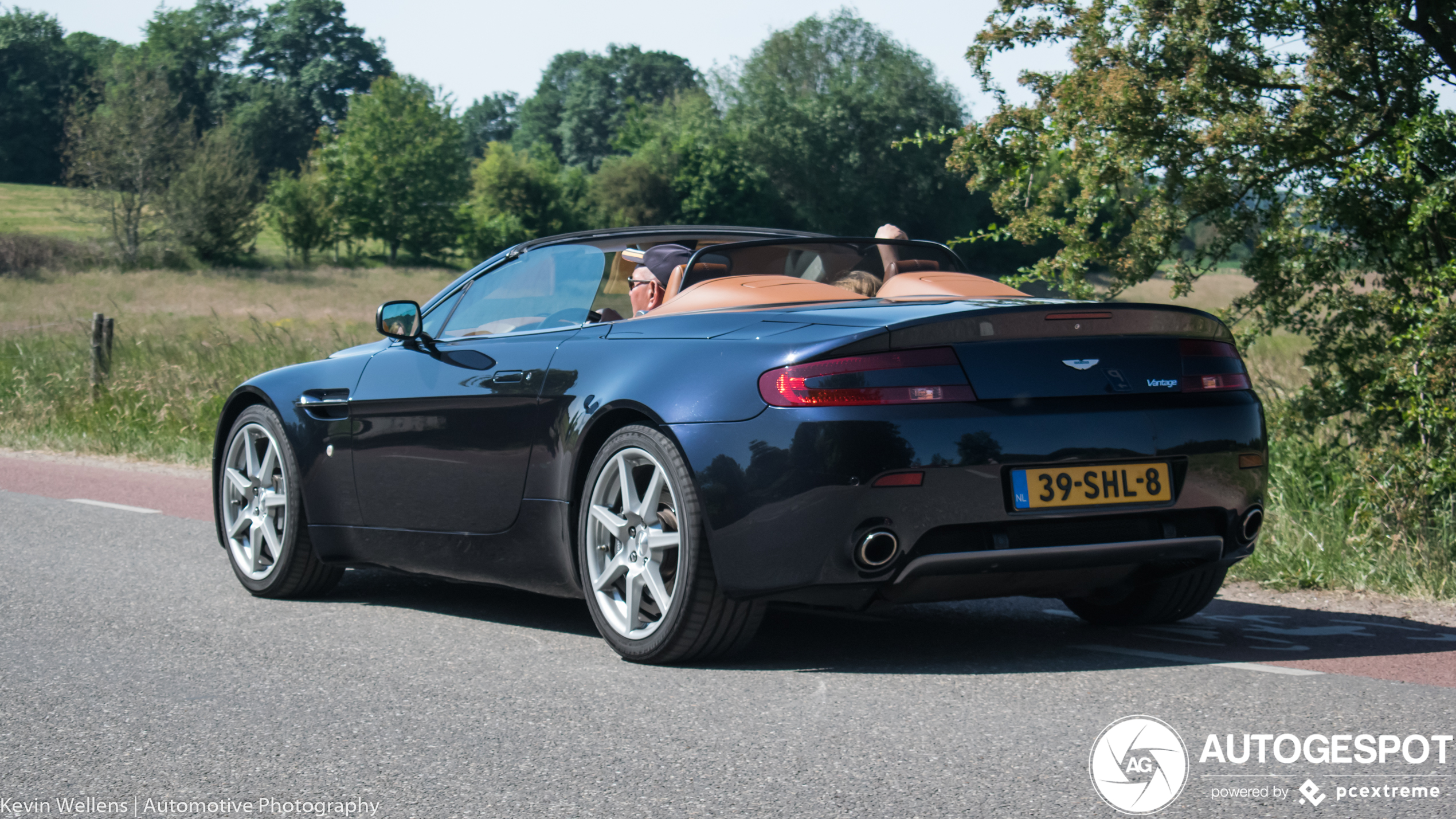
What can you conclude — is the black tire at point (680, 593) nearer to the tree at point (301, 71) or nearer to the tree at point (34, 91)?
the tree at point (34, 91)

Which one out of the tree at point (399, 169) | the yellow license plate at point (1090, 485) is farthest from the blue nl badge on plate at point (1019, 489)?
the tree at point (399, 169)

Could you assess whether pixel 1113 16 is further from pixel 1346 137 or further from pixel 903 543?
pixel 903 543

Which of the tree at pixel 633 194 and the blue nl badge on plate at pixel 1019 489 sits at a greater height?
the tree at pixel 633 194

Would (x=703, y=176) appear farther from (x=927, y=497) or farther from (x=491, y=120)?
(x=927, y=497)

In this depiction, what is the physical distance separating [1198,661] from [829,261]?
190 cm

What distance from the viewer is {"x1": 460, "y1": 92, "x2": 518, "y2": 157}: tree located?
156000mm

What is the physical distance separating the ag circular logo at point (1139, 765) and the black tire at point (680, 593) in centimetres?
116

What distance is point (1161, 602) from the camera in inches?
201

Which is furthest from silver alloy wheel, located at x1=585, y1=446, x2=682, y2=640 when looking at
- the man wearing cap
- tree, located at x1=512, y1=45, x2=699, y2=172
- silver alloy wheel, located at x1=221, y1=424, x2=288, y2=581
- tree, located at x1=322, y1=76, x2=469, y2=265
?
tree, located at x1=512, y1=45, x2=699, y2=172

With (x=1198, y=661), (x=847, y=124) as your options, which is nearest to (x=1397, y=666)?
(x=1198, y=661)

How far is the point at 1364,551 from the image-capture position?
6719 mm

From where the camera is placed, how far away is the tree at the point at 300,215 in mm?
77938

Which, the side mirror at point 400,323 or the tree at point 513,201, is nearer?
the side mirror at point 400,323

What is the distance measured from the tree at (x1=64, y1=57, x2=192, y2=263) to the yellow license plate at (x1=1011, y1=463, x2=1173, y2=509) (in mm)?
65728
